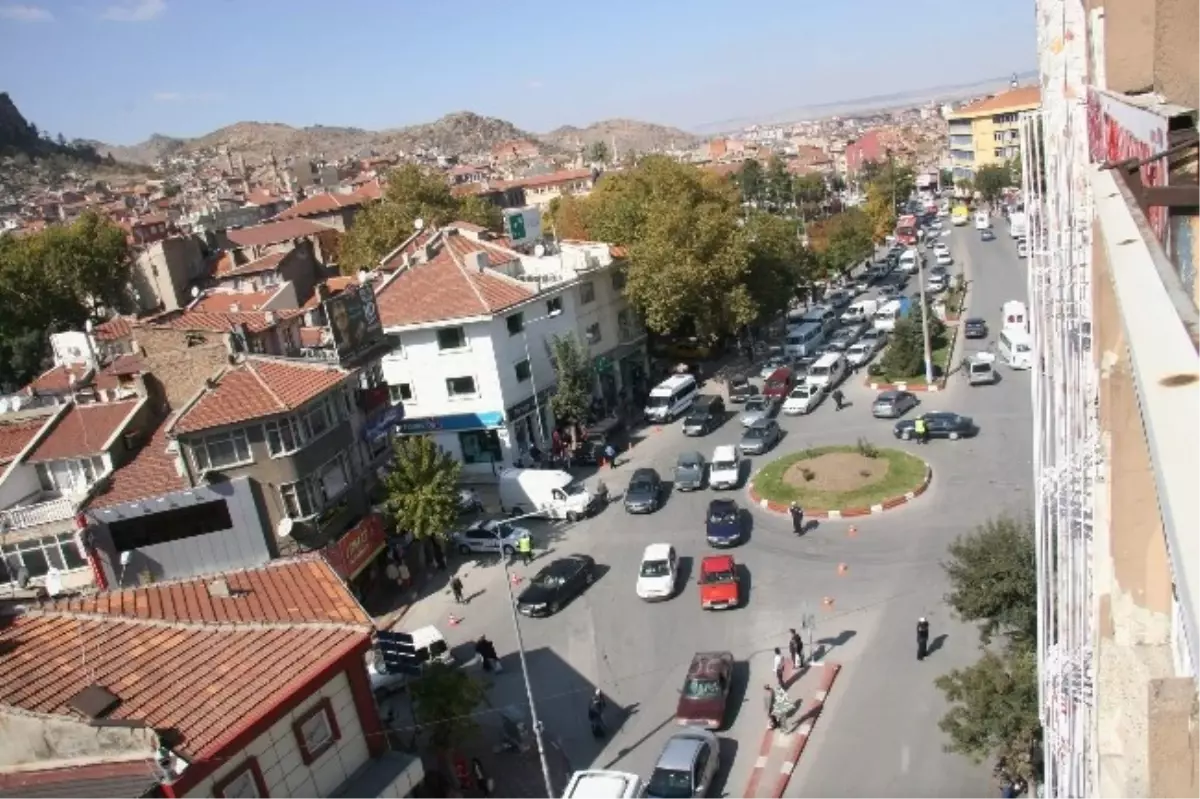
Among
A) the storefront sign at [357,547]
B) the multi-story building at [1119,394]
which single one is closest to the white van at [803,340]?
the storefront sign at [357,547]

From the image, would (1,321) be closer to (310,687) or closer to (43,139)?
(310,687)

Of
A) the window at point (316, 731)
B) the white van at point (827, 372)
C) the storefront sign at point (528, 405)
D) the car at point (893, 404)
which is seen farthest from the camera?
the white van at point (827, 372)

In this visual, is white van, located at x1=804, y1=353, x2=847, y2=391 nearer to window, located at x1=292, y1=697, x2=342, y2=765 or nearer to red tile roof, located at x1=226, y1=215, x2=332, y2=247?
window, located at x1=292, y1=697, x2=342, y2=765

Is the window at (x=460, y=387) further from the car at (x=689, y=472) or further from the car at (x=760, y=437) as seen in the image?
the car at (x=760, y=437)

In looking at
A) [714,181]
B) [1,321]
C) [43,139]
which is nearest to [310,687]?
[714,181]

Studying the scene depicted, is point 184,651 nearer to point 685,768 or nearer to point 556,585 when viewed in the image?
point 685,768

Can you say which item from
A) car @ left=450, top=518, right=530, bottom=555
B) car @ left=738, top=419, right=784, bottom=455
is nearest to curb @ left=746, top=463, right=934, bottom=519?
car @ left=738, top=419, right=784, bottom=455
